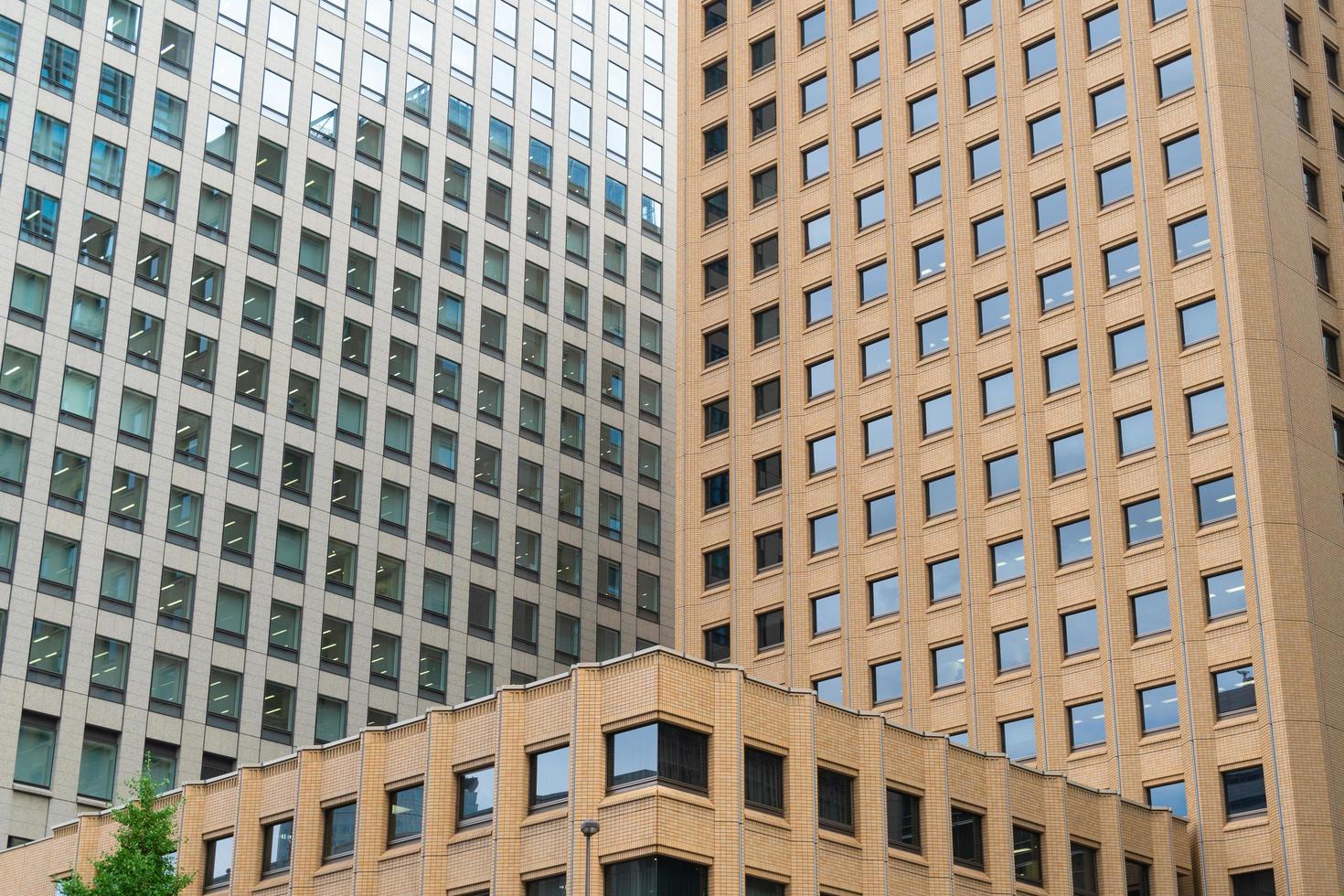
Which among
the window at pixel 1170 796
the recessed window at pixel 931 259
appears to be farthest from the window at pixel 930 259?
the window at pixel 1170 796

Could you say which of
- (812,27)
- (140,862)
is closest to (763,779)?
(140,862)

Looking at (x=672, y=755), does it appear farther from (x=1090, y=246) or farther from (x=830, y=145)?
(x=830, y=145)

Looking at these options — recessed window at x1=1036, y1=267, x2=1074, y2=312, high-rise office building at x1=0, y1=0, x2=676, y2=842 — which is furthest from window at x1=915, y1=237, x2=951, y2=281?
high-rise office building at x1=0, y1=0, x2=676, y2=842

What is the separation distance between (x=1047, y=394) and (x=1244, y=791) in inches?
666

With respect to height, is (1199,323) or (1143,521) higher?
(1199,323)

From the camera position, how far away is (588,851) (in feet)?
159

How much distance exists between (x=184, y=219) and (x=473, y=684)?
2534cm

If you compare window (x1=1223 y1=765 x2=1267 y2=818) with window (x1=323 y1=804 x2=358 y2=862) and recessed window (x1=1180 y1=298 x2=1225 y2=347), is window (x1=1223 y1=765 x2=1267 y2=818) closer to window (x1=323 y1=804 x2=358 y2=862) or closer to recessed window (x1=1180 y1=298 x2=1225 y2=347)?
recessed window (x1=1180 y1=298 x2=1225 y2=347)

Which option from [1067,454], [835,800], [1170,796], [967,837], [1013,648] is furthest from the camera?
[1067,454]

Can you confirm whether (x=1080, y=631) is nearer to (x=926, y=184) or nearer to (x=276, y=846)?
(x=926, y=184)

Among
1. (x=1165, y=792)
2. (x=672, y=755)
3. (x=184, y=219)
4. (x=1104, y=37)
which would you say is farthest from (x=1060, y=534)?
(x=184, y=219)

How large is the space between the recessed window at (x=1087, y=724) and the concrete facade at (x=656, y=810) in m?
4.33

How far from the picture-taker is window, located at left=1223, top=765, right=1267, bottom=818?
204ft

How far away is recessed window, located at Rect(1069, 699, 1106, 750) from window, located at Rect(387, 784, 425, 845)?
24220mm
